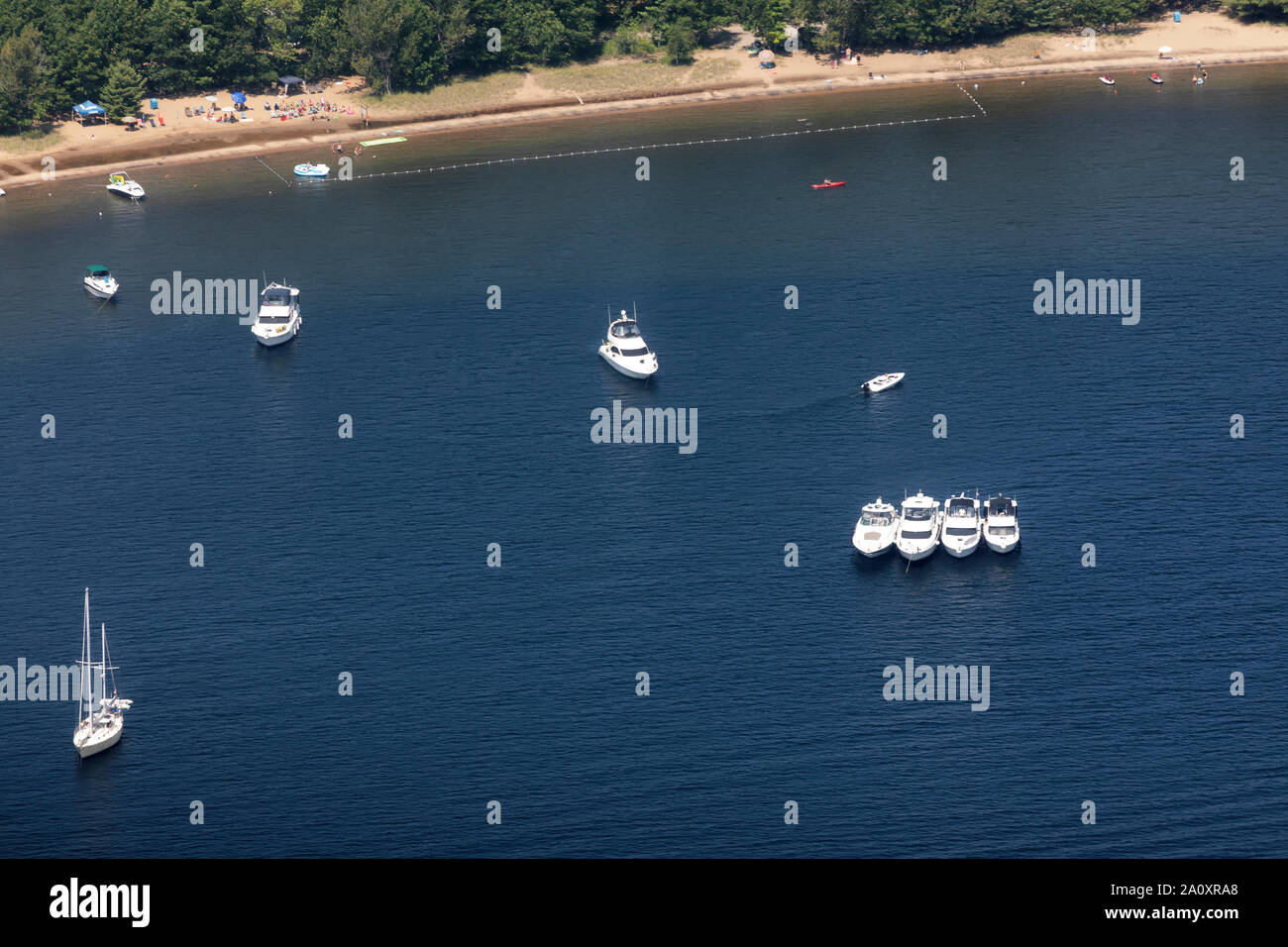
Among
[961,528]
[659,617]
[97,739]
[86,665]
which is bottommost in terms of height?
[97,739]

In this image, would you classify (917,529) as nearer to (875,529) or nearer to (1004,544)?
(875,529)

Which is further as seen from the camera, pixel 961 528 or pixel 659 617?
pixel 961 528

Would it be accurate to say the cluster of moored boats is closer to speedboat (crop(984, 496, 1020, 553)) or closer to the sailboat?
speedboat (crop(984, 496, 1020, 553))

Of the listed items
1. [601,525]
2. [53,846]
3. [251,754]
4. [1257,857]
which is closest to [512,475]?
[601,525]

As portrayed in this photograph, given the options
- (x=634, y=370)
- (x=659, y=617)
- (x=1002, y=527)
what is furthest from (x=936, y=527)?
(x=634, y=370)

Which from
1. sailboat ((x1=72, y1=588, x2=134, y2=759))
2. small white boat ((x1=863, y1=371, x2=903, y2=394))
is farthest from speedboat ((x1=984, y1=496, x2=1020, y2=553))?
sailboat ((x1=72, y1=588, x2=134, y2=759))

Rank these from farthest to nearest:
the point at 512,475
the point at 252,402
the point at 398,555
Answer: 1. the point at 252,402
2. the point at 512,475
3. the point at 398,555

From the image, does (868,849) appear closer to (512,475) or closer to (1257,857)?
(1257,857)
